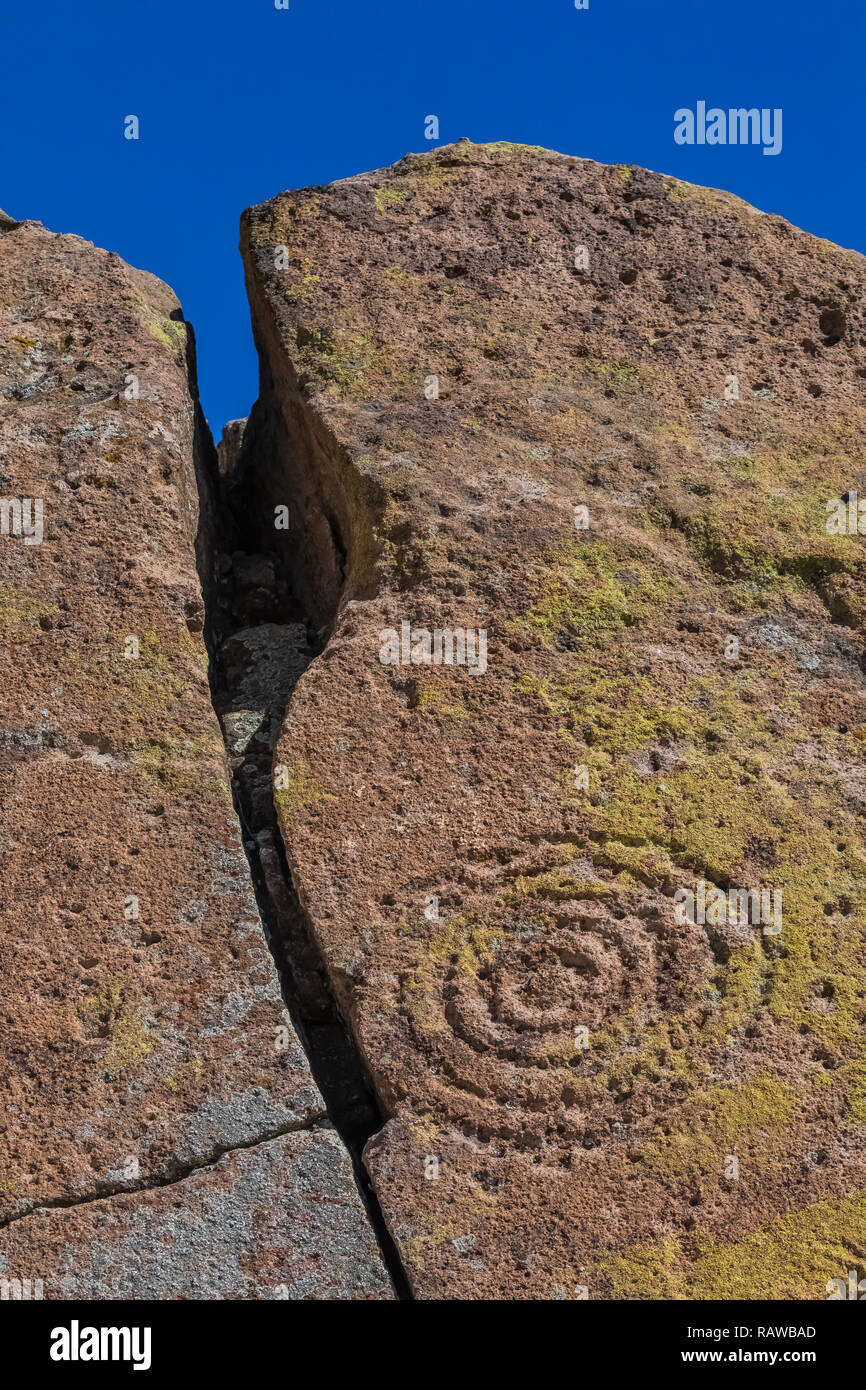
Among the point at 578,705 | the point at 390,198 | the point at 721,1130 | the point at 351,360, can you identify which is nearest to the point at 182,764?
the point at 578,705

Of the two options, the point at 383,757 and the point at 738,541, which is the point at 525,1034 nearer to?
the point at 383,757

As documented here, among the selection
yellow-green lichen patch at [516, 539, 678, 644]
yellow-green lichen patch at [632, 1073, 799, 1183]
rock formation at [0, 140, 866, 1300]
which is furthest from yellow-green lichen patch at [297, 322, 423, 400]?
yellow-green lichen patch at [632, 1073, 799, 1183]

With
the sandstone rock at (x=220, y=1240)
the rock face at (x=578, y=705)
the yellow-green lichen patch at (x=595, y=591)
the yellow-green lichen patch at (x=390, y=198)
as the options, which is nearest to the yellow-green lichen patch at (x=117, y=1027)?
the sandstone rock at (x=220, y=1240)

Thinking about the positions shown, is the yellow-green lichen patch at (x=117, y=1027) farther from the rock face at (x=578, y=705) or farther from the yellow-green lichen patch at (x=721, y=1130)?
the yellow-green lichen patch at (x=721, y=1130)

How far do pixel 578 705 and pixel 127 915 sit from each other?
56.7 inches

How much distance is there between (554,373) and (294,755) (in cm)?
175

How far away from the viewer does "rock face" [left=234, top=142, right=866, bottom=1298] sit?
11.0 feet

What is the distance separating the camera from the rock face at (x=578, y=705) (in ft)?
11.0

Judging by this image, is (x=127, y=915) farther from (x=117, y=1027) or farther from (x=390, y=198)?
(x=390, y=198)

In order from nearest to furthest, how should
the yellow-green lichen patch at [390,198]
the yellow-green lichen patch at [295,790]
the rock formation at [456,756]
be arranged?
the rock formation at [456,756]
the yellow-green lichen patch at [295,790]
the yellow-green lichen patch at [390,198]

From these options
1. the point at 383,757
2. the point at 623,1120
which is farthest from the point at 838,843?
the point at 383,757

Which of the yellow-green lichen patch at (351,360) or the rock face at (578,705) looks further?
the yellow-green lichen patch at (351,360)

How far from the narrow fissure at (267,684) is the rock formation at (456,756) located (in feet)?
0.06

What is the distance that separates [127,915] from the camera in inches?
142
